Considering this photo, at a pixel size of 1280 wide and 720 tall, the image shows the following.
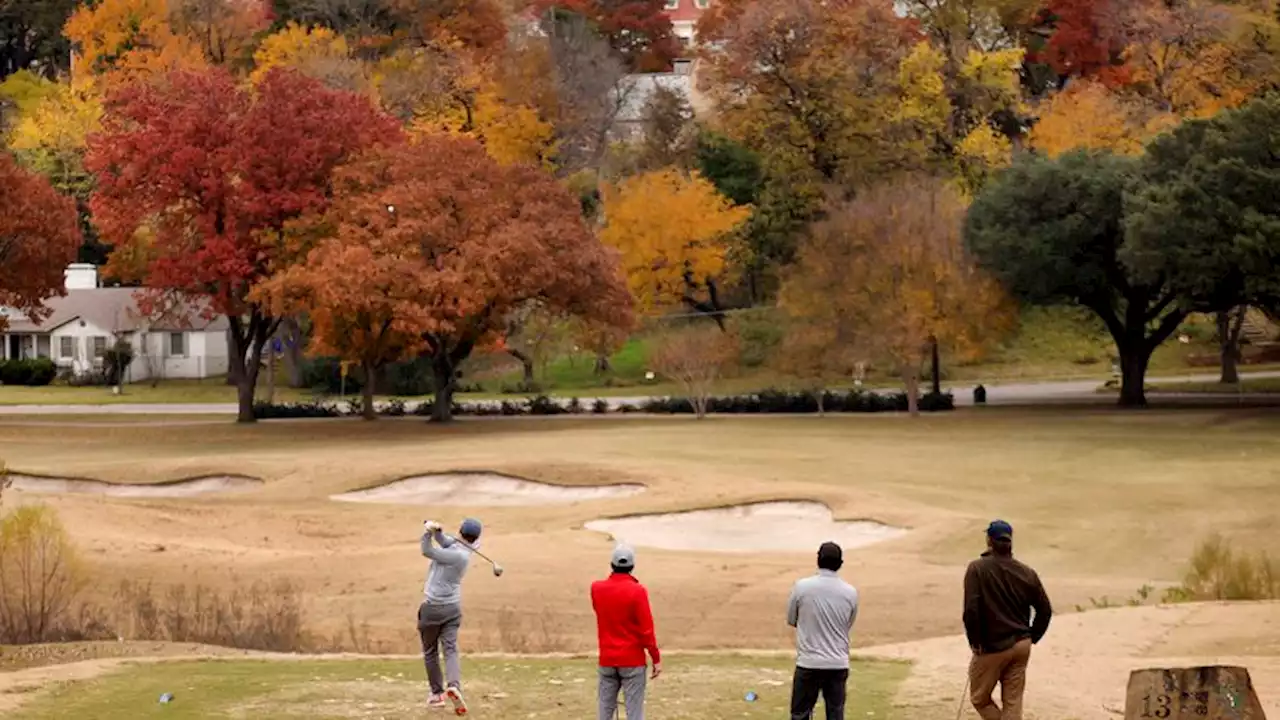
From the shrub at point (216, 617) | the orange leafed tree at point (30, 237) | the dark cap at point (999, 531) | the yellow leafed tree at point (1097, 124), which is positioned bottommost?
the shrub at point (216, 617)

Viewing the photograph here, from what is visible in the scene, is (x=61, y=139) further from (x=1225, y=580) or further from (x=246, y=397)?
(x=1225, y=580)

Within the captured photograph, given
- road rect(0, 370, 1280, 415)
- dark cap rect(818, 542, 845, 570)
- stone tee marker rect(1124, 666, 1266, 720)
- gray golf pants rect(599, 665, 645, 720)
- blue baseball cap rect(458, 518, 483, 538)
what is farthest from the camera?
road rect(0, 370, 1280, 415)

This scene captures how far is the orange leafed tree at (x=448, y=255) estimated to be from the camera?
5822cm

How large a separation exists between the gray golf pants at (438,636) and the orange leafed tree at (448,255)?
40.7 m

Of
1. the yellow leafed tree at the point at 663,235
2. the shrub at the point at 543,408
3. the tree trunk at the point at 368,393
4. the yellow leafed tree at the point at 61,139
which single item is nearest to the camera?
the tree trunk at the point at 368,393

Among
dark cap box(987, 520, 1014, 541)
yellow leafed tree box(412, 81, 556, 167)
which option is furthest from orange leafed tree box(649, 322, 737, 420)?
dark cap box(987, 520, 1014, 541)

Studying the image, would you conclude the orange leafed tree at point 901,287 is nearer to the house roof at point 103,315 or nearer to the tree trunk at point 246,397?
the tree trunk at point 246,397

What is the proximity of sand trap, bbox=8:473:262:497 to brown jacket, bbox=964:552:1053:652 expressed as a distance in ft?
111

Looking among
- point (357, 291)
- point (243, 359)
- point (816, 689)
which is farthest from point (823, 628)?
point (243, 359)

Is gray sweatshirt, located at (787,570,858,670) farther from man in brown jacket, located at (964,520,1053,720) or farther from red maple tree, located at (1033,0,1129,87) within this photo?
red maple tree, located at (1033,0,1129,87)

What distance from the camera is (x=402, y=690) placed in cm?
1864

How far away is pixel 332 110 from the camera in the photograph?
63.6 meters

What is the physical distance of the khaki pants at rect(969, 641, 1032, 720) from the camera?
14492 mm

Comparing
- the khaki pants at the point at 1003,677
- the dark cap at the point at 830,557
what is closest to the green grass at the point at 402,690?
the khaki pants at the point at 1003,677
